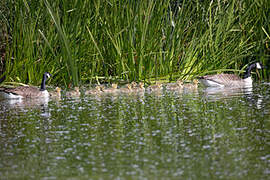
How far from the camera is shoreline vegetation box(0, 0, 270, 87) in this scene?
12445mm

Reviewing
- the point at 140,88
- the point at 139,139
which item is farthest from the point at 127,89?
the point at 139,139

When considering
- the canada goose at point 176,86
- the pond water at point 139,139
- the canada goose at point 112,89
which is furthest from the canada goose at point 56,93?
the canada goose at point 176,86

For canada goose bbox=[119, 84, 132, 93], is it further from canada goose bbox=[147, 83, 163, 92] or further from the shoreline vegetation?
the shoreline vegetation

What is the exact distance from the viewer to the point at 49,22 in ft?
42.7

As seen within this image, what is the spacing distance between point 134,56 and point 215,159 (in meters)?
8.26

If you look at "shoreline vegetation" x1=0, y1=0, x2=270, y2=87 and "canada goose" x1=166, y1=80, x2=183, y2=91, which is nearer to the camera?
"canada goose" x1=166, y1=80, x2=183, y2=91

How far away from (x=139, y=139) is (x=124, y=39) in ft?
21.2

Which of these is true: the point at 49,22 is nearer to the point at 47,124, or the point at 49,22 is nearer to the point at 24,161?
the point at 47,124

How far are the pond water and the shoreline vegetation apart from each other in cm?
260

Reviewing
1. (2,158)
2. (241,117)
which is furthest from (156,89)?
(2,158)

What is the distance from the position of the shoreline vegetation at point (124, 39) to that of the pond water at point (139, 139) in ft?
8.53

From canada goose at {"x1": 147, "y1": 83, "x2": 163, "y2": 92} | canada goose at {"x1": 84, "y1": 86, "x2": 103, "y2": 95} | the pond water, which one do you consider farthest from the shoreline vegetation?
the pond water

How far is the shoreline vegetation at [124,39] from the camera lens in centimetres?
1245

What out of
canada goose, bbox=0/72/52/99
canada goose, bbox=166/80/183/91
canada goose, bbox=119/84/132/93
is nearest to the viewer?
canada goose, bbox=0/72/52/99
